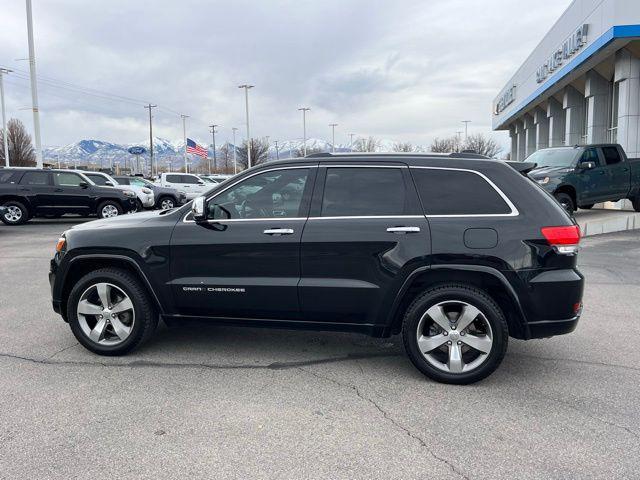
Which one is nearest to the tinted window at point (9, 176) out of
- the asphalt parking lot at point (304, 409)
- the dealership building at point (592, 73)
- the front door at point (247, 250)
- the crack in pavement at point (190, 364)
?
the asphalt parking lot at point (304, 409)

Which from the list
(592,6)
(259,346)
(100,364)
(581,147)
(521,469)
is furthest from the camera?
(592,6)

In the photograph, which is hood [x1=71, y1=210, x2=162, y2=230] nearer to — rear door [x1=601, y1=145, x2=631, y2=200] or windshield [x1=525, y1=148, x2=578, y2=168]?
windshield [x1=525, y1=148, x2=578, y2=168]

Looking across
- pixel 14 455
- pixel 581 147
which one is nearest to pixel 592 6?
pixel 581 147

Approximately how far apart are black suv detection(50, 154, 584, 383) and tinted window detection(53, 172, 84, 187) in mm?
13702

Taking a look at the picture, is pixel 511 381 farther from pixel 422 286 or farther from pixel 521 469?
pixel 521 469

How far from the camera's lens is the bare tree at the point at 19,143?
73.2 m

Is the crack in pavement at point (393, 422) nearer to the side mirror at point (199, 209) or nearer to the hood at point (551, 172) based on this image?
the side mirror at point (199, 209)

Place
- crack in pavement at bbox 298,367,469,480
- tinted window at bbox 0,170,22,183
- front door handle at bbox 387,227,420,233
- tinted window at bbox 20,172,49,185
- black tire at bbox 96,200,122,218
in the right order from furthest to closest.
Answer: black tire at bbox 96,200,122,218 → tinted window at bbox 20,172,49,185 → tinted window at bbox 0,170,22,183 → front door handle at bbox 387,227,420,233 → crack in pavement at bbox 298,367,469,480

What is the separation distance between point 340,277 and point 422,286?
26.2 inches

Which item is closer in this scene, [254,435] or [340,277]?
[254,435]

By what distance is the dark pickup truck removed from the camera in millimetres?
12477

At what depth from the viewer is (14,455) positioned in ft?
10.1

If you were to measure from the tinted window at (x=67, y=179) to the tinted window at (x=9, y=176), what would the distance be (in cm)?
106

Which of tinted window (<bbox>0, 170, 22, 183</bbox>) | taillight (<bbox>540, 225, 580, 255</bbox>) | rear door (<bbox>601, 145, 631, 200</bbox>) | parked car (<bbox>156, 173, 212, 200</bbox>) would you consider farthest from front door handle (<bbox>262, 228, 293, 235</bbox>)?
parked car (<bbox>156, 173, 212, 200</bbox>)
